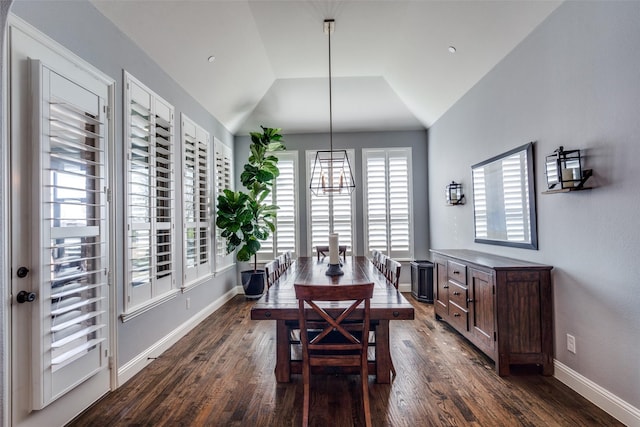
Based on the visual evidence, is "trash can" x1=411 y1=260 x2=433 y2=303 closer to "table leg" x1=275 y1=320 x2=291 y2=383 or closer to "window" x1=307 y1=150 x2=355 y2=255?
"window" x1=307 y1=150 x2=355 y2=255

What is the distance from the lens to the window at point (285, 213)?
596 centimetres

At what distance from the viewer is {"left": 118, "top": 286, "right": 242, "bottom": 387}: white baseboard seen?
105 inches

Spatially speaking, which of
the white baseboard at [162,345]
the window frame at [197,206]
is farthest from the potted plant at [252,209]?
the white baseboard at [162,345]

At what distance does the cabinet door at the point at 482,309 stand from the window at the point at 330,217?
2.99 m

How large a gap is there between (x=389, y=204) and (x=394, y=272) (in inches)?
124

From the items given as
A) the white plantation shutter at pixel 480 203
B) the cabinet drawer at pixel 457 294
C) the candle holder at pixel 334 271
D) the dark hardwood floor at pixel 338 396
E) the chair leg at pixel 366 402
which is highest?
the white plantation shutter at pixel 480 203

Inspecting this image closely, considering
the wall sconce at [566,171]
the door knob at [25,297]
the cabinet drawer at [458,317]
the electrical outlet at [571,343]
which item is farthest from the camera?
the cabinet drawer at [458,317]

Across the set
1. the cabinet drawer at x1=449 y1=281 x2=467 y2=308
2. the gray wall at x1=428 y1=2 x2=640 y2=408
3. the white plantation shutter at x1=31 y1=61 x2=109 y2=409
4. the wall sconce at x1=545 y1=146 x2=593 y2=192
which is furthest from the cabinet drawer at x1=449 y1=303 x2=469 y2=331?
the white plantation shutter at x1=31 y1=61 x2=109 y2=409

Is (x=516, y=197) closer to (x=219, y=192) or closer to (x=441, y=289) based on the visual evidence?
(x=441, y=289)

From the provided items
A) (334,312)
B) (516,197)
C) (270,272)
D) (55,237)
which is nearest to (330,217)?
(270,272)

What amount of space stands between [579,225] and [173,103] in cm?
409

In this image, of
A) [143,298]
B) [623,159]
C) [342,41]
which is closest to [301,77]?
[342,41]

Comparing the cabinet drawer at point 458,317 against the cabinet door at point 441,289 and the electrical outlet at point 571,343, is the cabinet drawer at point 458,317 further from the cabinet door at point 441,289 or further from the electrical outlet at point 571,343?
the electrical outlet at point 571,343

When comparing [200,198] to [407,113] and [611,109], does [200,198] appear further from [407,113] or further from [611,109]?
[611,109]
